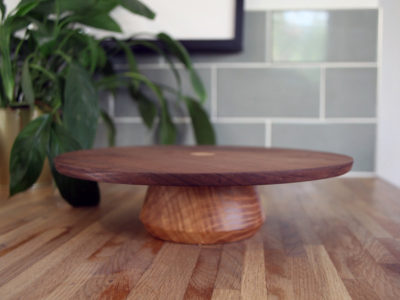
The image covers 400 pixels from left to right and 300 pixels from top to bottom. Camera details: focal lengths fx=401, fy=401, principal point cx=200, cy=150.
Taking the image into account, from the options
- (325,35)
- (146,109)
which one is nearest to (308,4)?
(325,35)

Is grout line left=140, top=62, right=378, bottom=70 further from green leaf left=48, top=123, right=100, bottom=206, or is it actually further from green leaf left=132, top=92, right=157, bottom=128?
green leaf left=48, top=123, right=100, bottom=206

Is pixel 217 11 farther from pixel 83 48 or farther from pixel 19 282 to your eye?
pixel 19 282

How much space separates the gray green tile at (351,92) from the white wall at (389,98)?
4cm

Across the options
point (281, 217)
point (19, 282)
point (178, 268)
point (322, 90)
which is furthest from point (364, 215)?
point (19, 282)

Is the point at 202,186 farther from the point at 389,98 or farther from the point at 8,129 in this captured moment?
the point at 389,98

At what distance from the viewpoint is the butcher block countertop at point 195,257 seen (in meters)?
0.55

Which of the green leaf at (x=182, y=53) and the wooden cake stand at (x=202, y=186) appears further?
the green leaf at (x=182, y=53)

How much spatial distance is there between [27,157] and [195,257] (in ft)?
1.58

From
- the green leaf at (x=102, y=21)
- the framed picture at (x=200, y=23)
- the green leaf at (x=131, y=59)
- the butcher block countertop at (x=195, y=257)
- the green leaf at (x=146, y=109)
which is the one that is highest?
the framed picture at (x=200, y=23)

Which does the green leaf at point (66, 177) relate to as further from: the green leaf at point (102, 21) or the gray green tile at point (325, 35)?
the gray green tile at point (325, 35)

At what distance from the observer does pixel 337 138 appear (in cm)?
157

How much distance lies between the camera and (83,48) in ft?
4.25

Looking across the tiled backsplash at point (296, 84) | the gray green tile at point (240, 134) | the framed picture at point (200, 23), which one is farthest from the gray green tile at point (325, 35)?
the gray green tile at point (240, 134)

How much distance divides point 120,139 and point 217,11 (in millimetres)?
627
